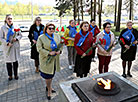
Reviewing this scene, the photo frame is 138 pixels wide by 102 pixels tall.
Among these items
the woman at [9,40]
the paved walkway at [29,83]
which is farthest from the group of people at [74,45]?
the paved walkway at [29,83]

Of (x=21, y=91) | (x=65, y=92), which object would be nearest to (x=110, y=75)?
(x=65, y=92)

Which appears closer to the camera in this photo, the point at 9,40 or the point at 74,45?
A: the point at 74,45

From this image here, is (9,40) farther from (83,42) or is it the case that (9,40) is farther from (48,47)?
(83,42)

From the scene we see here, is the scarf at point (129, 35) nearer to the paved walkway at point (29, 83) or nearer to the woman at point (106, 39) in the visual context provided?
the woman at point (106, 39)

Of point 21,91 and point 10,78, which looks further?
point 10,78

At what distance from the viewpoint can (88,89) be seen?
3064 millimetres

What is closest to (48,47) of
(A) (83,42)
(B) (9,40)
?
(A) (83,42)

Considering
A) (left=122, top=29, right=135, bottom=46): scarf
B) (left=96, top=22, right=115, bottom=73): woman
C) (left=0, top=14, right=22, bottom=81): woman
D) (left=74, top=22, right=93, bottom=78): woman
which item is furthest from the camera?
(left=122, top=29, right=135, bottom=46): scarf

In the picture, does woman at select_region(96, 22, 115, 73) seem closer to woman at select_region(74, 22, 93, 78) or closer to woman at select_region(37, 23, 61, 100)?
woman at select_region(74, 22, 93, 78)

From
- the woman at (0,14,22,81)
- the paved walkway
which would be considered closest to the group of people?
the woman at (0,14,22,81)

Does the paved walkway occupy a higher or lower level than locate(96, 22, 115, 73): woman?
lower

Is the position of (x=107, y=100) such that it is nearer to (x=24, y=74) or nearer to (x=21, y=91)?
(x=21, y=91)

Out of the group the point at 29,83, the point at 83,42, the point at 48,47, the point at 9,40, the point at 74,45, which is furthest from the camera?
the point at 29,83

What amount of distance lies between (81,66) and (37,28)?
207cm
